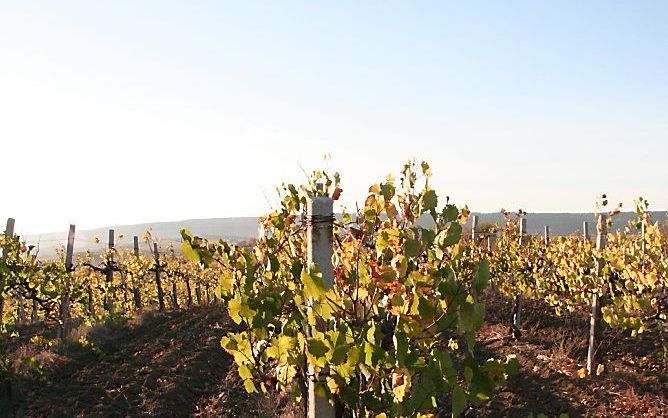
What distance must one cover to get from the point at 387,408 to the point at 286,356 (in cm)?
62

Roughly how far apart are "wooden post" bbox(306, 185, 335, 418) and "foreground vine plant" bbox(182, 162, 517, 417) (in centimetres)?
8

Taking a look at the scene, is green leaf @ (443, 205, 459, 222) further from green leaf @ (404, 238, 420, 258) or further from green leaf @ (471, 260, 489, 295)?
green leaf @ (471, 260, 489, 295)

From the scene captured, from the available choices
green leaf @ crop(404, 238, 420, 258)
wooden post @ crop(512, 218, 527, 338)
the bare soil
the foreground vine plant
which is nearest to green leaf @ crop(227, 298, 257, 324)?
the foreground vine plant

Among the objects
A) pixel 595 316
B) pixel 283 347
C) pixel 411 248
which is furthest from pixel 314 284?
pixel 595 316

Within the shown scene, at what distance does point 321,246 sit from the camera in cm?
288

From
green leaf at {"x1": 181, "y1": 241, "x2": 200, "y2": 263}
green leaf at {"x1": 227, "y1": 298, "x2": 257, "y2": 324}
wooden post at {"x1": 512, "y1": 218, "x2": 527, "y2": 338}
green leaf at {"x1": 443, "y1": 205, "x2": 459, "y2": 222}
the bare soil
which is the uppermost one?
green leaf at {"x1": 443, "y1": 205, "x2": 459, "y2": 222}

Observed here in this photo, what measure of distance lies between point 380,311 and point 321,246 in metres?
0.50

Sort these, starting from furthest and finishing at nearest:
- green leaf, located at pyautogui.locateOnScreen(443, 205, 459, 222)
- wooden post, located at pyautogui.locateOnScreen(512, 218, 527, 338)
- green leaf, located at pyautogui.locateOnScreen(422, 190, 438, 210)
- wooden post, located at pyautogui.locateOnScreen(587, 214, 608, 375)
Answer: wooden post, located at pyautogui.locateOnScreen(512, 218, 527, 338) < wooden post, located at pyautogui.locateOnScreen(587, 214, 608, 375) < green leaf, located at pyautogui.locateOnScreen(422, 190, 438, 210) < green leaf, located at pyautogui.locateOnScreen(443, 205, 459, 222)

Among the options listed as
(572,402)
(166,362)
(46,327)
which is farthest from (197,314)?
(572,402)

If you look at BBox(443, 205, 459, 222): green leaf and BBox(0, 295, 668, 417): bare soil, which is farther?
BBox(0, 295, 668, 417): bare soil

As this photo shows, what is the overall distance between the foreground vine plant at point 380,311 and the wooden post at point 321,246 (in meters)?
0.08

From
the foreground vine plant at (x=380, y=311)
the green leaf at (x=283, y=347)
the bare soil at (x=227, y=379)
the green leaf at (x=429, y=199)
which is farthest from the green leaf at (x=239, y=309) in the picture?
the bare soil at (x=227, y=379)

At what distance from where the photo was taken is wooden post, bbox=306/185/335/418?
2.87m

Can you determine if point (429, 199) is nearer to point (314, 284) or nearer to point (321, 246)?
point (321, 246)
